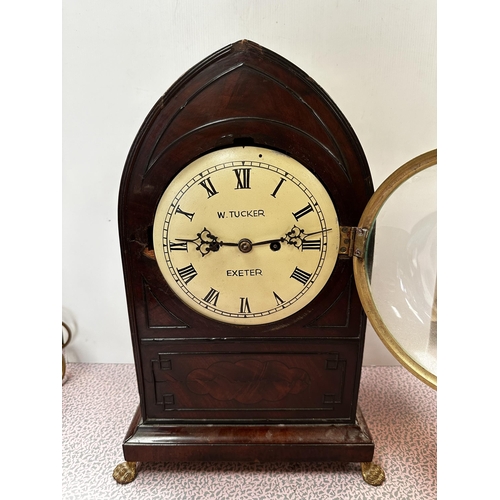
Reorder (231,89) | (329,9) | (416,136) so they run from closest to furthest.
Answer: (231,89) < (329,9) < (416,136)

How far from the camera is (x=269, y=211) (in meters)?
0.87

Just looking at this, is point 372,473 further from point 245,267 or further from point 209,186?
point 209,186

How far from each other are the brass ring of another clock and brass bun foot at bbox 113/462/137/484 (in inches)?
30.0

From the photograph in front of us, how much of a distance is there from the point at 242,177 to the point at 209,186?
8 centimetres

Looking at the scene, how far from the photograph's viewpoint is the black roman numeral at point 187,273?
0.91m

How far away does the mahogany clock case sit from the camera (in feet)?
2.76

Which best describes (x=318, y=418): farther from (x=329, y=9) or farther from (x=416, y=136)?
(x=329, y=9)

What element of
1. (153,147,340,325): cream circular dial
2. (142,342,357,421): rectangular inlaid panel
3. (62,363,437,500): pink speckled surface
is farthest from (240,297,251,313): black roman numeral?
(62,363,437,500): pink speckled surface

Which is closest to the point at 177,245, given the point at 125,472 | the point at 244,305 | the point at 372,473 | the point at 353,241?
the point at 244,305

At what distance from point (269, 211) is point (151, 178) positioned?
28 cm

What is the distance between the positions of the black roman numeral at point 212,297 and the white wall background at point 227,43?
25.2 inches

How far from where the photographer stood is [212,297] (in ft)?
3.07

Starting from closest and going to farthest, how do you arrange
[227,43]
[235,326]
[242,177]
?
1. [242,177]
2. [235,326]
3. [227,43]

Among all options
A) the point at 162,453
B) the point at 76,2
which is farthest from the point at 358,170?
the point at 76,2
